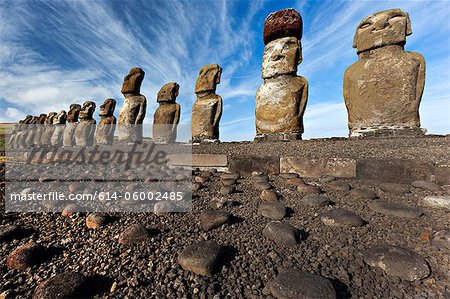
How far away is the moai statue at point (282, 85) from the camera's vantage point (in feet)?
13.1

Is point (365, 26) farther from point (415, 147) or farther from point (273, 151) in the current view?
point (273, 151)

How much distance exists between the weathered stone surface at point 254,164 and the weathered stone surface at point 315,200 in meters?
1.16

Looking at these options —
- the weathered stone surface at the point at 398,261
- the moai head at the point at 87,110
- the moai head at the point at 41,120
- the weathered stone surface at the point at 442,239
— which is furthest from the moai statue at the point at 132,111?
the moai head at the point at 41,120

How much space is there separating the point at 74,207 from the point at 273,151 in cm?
284

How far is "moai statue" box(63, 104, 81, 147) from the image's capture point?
385 inches

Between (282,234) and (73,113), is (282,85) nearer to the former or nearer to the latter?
(282,234)

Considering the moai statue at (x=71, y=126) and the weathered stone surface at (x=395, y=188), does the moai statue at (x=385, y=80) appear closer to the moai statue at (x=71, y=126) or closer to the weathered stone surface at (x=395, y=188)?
the weathered stone surface at (x=395, y=188)

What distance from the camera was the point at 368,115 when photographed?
3.39m

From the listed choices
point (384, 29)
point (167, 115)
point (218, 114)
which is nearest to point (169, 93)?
point (167, 115)

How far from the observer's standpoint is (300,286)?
4.03 feet

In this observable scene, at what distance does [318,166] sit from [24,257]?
3.25 metres

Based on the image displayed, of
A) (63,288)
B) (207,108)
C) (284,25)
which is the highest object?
(284,25)

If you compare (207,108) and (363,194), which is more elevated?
(207,108)

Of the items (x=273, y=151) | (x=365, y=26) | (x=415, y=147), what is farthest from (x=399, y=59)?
(x=273, y=151)
